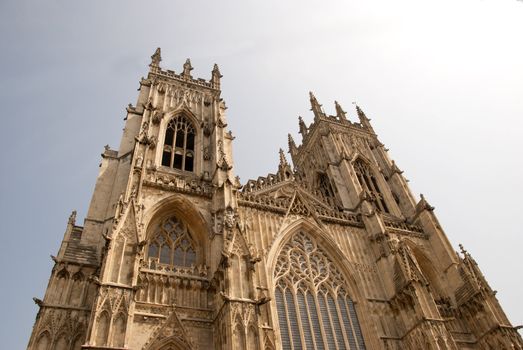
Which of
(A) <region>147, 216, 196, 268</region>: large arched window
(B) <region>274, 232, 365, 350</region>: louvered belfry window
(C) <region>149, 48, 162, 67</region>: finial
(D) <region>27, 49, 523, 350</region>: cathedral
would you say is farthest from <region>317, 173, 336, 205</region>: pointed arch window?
(C) <region>149, 48, 162, 67</region>: finial

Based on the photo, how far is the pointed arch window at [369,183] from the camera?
25359 mm

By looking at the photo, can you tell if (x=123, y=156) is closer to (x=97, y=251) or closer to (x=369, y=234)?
(x=97, y=251)

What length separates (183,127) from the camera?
925 inches

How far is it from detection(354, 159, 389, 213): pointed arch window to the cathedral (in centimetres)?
20

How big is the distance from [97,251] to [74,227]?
185 centimetres

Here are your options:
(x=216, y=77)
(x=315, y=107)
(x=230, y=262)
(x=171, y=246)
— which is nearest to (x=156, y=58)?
(x=216, y=77)

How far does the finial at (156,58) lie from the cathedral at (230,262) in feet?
1.33

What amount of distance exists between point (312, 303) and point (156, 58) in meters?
19.8

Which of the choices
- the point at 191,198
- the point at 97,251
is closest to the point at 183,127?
the point at 191,198

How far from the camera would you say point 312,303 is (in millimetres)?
16562

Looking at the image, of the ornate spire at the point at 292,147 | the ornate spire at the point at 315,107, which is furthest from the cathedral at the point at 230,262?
the ornate spire at the point at 292,147

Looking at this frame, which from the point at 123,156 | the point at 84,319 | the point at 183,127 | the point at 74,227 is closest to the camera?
the point at 84,319

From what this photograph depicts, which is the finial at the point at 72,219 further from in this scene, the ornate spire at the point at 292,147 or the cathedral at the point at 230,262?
the ornate spire at the point at 292,147

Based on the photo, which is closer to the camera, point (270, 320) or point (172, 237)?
point (270, 320)
